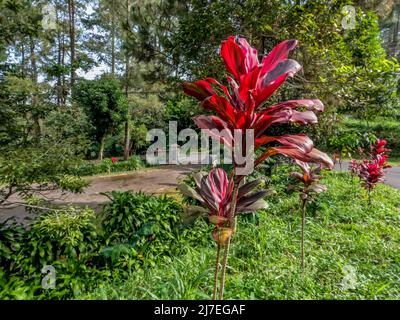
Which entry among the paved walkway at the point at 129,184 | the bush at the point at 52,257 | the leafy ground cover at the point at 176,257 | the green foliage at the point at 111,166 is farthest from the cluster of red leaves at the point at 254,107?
the green foliage at the point at 111,166

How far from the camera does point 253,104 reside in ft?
2.94

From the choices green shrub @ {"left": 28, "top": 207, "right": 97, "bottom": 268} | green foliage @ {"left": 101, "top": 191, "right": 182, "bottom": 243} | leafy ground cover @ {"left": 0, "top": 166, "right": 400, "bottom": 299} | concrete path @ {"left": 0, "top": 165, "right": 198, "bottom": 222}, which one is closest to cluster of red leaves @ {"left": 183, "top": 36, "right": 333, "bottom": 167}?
leafy ground cover @ {"left": 0, "top": 166, "right": 400, "bottom": 299}

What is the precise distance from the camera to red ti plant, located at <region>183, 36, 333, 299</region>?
2.89ft

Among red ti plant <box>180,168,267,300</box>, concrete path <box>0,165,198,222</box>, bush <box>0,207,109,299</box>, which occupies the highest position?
red ti plant <box>180,168,267,300</box>

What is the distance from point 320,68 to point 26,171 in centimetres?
485

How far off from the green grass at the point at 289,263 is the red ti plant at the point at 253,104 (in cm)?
113

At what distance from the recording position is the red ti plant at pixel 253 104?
2.89 ft

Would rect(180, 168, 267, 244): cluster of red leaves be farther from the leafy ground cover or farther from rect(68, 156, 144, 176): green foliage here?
rect(68, 156, 144, 176): green foliage

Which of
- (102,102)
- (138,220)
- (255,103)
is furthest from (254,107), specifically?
(102,102)

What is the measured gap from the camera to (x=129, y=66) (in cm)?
1233

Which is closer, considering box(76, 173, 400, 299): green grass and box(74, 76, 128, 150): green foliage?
box(76, 173, 400, 299): green grass

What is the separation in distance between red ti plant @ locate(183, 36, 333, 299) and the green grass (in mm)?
1126

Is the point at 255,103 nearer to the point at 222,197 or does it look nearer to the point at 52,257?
the point at 222,197

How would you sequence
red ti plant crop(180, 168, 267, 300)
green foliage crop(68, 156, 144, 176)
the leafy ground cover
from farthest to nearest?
green foliage crop(68, 156, 144, 176), the leafy ground cover, red ti plant crop(180, 168, 267, 300)
